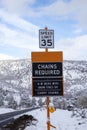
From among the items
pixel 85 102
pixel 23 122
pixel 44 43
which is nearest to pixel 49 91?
pixel 44 43

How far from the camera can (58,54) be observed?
15.5 metres

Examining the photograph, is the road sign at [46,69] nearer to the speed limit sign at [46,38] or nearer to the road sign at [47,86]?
the road sign at [47,86]

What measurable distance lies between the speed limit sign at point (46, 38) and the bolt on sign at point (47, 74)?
356mm

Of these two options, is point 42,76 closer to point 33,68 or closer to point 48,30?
point 33,68

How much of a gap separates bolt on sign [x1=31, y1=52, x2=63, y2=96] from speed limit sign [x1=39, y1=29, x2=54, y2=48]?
0.36 metres

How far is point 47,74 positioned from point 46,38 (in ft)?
4.48

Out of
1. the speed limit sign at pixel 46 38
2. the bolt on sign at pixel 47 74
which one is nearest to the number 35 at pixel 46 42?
the speed limit sign at pixel 46 38

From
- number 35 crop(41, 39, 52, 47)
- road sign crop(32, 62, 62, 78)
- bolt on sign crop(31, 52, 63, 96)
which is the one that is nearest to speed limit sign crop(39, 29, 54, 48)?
number 35 crop(41, 39, 52, 47)

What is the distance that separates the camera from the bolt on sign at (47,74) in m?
15.4

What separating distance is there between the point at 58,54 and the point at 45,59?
517 mm

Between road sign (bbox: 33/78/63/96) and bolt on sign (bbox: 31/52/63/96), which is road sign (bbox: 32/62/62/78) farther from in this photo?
road sign (bbox: 33/78/63/96)

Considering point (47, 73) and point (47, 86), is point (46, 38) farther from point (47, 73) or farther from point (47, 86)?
point (47, 86)

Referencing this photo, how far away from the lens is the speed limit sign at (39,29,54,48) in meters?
15.6

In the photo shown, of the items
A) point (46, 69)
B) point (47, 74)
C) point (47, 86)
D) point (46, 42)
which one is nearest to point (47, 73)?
point (47, 74)
